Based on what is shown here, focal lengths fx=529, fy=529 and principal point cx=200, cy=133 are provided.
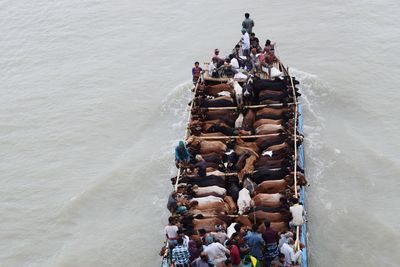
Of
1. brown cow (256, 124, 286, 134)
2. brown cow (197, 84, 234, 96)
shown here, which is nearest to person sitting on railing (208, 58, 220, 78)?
brown cow (197, 84, 234, 96)

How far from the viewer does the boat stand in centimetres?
1288

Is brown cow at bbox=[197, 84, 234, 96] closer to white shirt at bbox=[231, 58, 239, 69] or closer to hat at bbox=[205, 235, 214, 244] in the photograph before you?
white shirt at bbox=[231, 58, 239, 69]

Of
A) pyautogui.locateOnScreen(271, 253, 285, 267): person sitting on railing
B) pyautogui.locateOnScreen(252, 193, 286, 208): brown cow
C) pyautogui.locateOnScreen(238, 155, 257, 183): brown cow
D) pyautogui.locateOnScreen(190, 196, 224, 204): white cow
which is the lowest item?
pyautogui.locateOnScreen(271, 253, 285, 267): person sitting on railing

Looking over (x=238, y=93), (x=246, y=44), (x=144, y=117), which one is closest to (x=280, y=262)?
(x=238, y=93)

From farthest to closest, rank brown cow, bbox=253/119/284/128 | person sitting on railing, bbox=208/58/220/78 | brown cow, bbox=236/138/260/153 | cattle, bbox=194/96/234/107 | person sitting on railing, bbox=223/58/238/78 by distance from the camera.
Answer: person sitting on railing, bbox=208/58/220/78
person sitting on railing, bbox=223/58/238/78
cattle, bbox=194/96/234/107
brown cow, bbox=253/119/284/128
brown cow, bbox=236/138/260/153

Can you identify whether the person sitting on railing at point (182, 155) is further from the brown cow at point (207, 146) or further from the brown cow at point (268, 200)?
the brown cow at point (268, 200)

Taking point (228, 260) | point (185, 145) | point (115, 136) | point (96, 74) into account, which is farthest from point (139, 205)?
point (96, 74)

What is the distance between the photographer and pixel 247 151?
1484 centimetres

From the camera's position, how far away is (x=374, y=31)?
2505cm

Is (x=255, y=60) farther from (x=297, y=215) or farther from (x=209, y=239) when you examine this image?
(x=209, y=239)

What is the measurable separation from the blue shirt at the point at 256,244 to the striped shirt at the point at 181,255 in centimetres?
142

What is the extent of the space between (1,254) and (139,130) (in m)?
6.88

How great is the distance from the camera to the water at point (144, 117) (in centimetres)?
1558

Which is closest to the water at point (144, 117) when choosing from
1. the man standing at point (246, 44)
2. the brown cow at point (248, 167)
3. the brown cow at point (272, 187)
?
the brown cow at point (272, 187)
